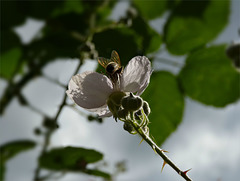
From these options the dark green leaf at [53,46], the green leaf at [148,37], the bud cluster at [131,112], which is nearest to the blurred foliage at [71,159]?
the bud cluster at [131,112]

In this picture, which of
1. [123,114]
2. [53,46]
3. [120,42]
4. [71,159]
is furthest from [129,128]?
[53,46]

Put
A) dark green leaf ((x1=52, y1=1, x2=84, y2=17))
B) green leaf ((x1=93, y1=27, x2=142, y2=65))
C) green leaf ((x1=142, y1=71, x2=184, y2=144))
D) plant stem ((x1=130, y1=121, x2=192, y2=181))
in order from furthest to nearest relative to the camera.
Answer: dark green leaf ((x1=52, y1=1, x2=84, y2=17)) < green leaf ((x1=142, y1=71, x2=184, y2=144)) < green leaf ((x1=93, y1=27, x2=142, y2=65)) < plant stem ((x1=130, y1=121, x2=192, y2=181))

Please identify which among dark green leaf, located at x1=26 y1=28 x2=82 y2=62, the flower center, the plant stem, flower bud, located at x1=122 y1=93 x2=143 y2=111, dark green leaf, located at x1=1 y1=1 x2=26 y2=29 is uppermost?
dark green leaf, located at x1=1 y1=1 x2=26 y2=29

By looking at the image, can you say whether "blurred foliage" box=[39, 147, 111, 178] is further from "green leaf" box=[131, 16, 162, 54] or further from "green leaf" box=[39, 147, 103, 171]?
"green leaf" box=[131, 16, 162, 54]

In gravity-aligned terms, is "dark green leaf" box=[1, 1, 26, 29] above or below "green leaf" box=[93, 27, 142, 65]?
above

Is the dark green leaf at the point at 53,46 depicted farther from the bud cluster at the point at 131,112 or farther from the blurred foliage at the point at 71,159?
the bud cluster at the point at 131,112

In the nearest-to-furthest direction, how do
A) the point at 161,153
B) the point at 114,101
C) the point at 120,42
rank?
the point at 161,153
the point at 114,101
the point at 120,42

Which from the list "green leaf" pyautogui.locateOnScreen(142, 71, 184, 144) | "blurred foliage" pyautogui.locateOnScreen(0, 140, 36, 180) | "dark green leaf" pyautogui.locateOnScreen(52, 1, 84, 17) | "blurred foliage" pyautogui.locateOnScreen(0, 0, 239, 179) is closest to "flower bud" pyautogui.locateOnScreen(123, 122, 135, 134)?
"blurred foliage" pyautogui.locateOnScreen(0, 0, 239, 179)

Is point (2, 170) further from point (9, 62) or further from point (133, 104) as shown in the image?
point (133, 104)
